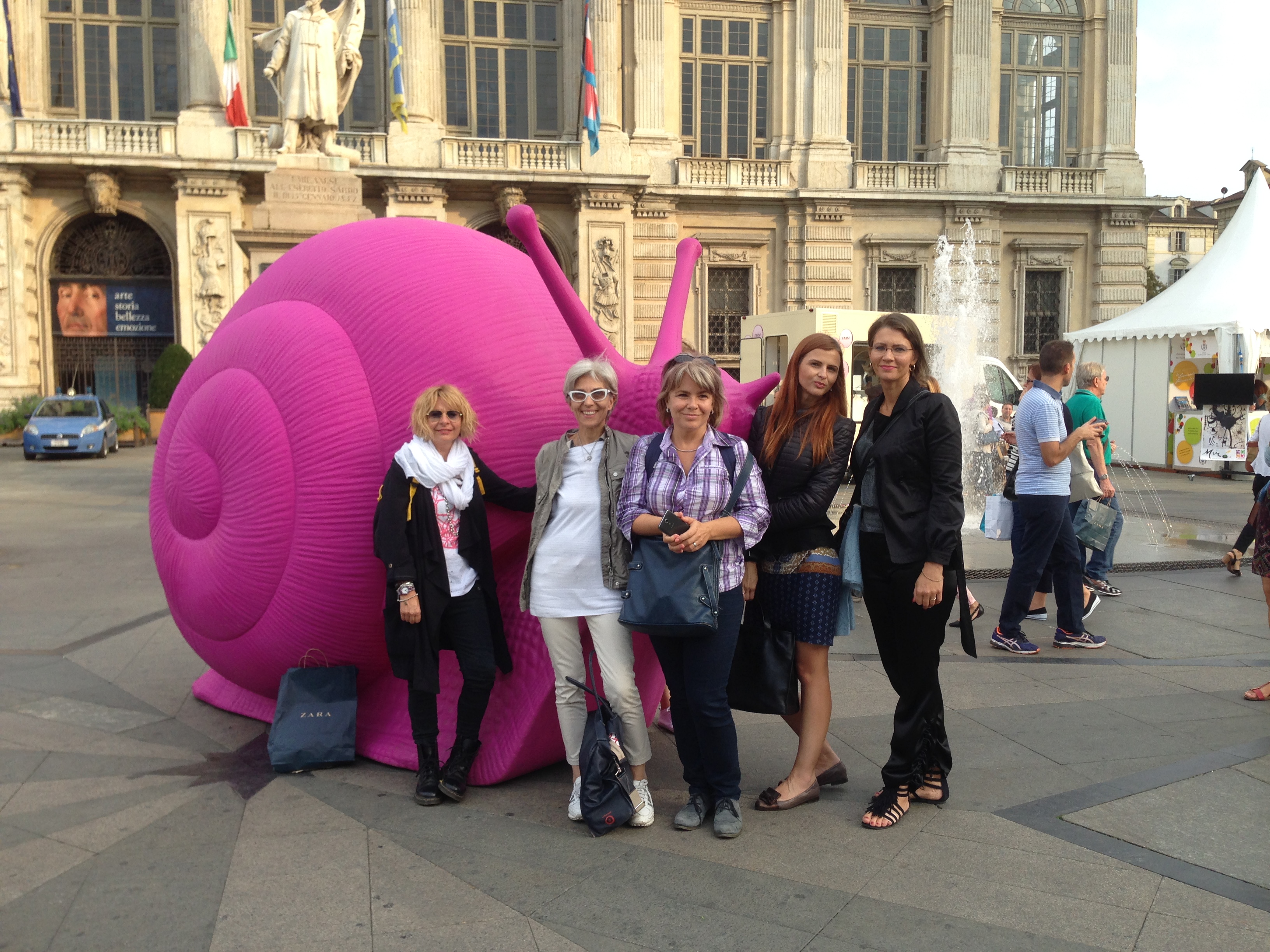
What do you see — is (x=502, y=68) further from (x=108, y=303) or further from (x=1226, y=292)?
(x=1226, y=292)

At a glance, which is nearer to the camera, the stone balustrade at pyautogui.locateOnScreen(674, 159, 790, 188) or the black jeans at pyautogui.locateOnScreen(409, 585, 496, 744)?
the black jeans at pyautogui.locateOnScreen(409, 585, 496, 744)

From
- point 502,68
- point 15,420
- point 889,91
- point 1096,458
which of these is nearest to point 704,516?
point 1096,458

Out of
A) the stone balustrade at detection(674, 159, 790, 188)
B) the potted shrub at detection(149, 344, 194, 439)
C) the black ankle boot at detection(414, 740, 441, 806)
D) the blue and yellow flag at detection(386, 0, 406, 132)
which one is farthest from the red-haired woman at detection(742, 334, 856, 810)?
the stone balustrade at detection(674, 159, 790, 188)

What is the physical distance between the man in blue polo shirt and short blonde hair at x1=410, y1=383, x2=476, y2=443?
12.4 feet

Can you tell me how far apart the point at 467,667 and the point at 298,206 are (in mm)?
8975

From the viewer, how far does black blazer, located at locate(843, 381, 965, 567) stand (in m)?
3.75

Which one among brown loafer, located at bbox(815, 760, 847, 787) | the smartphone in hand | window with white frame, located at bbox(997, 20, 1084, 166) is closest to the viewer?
the smartphone in hand

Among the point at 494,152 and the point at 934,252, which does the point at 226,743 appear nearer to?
the point at 494,152

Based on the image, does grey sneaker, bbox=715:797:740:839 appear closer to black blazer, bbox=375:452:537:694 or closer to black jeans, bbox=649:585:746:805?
black jeans, bbox=649:585:746:805

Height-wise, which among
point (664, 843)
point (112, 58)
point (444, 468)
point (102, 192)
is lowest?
point (664, 843)

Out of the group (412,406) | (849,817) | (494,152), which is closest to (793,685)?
(849,817)

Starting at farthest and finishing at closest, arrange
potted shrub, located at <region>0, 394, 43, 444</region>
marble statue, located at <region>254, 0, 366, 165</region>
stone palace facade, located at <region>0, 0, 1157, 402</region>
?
stone palace facade, located at <region>0, 0, 1157, 402</region> → potted shrub, located at <region>0, 394, 43, 444</region> → marble statue, located at <region>254, 0, 366, 165</region>

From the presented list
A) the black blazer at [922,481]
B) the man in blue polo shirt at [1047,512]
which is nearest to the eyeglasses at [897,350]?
the black blazer at [922,481]

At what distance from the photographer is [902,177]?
28.1 m
